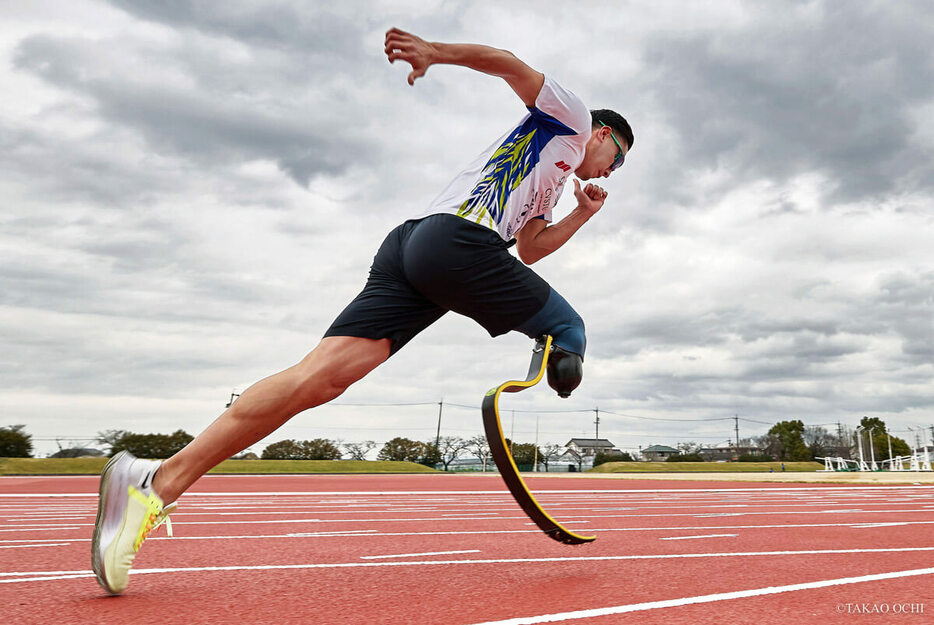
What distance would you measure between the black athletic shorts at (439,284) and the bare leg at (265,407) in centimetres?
12

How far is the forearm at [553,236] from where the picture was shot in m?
3.14

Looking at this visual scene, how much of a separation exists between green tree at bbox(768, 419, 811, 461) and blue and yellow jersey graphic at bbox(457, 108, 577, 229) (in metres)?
75.7

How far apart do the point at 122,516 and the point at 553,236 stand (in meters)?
2.05

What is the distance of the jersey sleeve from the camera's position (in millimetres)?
2559

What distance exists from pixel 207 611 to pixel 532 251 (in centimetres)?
197

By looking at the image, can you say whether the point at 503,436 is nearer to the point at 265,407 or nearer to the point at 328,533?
the point at 265,407

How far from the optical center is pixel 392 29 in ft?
7.29

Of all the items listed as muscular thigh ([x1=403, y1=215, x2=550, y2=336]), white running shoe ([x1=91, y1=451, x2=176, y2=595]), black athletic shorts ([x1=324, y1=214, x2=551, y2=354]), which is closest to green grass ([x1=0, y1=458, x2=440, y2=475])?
white running shoe ([x1=91, y1=451, x2=176, y2=595])

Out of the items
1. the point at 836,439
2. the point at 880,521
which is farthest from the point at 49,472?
the point at 836,439

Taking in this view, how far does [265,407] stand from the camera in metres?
2.36

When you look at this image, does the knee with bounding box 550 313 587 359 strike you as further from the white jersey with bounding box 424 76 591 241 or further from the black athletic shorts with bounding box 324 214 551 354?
the white jersey with bounding box 424 76 591 241

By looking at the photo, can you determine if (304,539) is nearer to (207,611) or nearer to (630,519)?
(207,611)

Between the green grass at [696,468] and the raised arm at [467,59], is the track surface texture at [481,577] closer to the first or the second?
the raised arm at [467,59]

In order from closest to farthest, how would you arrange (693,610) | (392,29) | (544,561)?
(693,610) < (392,29) < (544,561)
